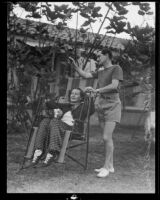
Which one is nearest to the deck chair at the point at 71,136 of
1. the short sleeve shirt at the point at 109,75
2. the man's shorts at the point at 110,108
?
the man's shorts at the point at 110,108

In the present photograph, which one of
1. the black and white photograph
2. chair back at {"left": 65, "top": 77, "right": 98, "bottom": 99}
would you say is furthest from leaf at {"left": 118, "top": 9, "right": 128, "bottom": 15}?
chair back at {"left": 65, "top": 77, "right": 98, "bottom": 99}

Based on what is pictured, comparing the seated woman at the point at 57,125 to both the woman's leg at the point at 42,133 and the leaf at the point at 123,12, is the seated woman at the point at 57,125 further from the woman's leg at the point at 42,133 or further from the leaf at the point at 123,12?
the leaf at the point at 123,12

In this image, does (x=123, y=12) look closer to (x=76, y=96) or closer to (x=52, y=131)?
(x=76, y=96)

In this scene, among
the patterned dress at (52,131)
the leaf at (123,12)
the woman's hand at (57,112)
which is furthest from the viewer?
the leaf at (123,12)

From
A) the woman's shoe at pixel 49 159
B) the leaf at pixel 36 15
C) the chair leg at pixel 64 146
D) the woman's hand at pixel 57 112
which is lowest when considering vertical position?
the woman's shoe at pixel 49 159

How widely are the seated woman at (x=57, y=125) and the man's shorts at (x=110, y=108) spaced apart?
174 mm

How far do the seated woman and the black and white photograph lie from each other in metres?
0.01

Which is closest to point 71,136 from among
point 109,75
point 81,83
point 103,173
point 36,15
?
point 103,173

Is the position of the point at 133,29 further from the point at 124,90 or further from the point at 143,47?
the point at 124,90

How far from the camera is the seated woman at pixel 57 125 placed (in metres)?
3.78

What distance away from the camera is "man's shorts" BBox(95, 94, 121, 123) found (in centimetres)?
396

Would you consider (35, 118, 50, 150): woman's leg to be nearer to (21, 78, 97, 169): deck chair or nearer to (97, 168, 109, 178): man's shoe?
(21, 78, 97, 169): deck chair

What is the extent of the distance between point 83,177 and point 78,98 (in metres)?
1.11
